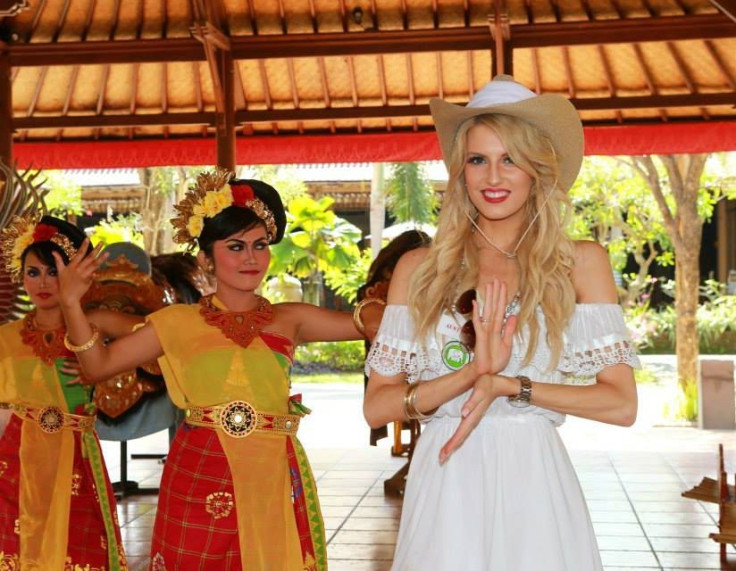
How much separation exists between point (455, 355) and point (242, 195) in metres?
1.52

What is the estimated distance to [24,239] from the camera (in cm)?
426

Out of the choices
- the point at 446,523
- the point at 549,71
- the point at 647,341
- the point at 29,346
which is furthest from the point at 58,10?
the point at 647,341

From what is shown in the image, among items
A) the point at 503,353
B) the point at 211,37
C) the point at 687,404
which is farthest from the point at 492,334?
the point at 687,404

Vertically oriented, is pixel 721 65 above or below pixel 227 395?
above

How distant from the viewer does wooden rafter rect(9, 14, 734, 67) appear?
8.62m

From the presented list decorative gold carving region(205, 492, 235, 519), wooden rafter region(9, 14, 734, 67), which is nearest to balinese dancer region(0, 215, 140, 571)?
decorative gold carving region(205, 492, 235, 519)

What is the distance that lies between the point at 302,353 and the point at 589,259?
51.5ft

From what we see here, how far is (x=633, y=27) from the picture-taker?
865 centimetres

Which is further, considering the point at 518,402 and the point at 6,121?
the point at 6,121

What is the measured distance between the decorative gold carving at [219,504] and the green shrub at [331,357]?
1418cm

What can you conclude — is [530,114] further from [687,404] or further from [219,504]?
[687,404]

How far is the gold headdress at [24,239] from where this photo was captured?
4219 millimetres

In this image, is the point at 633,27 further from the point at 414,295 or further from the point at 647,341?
the point at 647,341

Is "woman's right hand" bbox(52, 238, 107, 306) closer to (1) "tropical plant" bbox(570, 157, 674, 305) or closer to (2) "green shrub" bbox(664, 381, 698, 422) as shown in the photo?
(2) "green shrub" bbox(664, 381, 698, 422)
